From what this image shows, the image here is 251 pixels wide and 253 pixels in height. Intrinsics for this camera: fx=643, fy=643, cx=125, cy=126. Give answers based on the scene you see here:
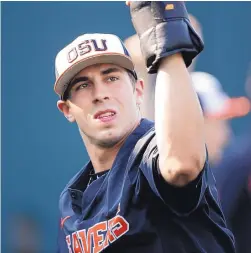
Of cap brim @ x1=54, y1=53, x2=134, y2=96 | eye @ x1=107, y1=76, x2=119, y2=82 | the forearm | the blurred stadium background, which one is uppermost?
the blurred stadium background

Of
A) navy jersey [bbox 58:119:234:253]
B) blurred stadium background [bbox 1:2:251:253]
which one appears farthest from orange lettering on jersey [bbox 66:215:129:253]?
blurred stadium background [bbox 1:2:251:253]

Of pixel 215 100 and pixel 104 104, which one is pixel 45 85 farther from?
pixel 104 104

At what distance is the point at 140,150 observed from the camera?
147 cm

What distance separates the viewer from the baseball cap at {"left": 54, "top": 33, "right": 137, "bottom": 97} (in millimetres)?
1682

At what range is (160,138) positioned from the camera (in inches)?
49.4

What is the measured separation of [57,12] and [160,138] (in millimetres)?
2014

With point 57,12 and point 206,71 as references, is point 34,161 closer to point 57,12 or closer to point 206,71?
point 57,12

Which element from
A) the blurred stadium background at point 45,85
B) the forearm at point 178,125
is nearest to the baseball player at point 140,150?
the forearm at point 178,125

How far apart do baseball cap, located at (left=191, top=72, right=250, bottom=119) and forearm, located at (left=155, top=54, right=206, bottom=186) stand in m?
1.70

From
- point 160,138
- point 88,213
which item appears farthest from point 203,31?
point 160,138

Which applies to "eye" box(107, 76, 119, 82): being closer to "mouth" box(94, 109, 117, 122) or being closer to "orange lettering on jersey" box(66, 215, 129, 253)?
"mouth" box(94, 109, 117, 122)

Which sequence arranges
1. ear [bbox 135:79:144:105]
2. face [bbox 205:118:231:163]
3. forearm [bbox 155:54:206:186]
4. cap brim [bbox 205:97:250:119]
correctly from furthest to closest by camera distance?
cap brim [bbox 205:97:250:119]
face [bbox 205:118:231:163]
ear [bbox 135:79:144:105]
forearm [bbox 155:54:206:186]

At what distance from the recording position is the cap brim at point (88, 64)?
1.68 metres

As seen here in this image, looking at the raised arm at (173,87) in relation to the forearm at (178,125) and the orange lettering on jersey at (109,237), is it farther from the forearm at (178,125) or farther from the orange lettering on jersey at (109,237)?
the orange lettering on jersey at (109,237)
